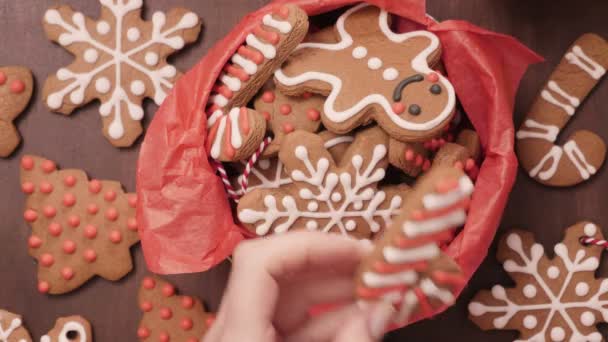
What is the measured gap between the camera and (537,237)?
120cm

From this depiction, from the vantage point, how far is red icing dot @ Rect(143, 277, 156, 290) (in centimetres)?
120

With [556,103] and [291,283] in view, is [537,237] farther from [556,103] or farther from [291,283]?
[291,283]

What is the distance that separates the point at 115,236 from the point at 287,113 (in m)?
0.40

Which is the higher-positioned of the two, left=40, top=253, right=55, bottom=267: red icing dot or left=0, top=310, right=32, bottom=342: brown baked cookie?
left=40, top=253, right=55, bottom=267: red icing dot

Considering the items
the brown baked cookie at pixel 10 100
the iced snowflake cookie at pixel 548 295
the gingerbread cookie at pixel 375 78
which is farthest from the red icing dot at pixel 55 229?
the iced snowflake cookie at pixel 548 295

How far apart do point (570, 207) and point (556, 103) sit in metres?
0.19

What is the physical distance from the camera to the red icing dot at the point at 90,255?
1202mm

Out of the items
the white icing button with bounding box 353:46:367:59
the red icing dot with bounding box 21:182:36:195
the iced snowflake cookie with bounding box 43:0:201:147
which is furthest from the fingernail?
the red icing dot with bounding box 21:182:36:195

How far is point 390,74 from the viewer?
3.28 feet

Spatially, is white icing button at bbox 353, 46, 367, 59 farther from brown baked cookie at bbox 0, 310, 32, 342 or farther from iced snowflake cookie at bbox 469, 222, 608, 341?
brown baked cookie at bbox 0, 310, 32, 342

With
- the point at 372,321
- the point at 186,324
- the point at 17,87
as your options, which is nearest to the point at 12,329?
the point at 186,324

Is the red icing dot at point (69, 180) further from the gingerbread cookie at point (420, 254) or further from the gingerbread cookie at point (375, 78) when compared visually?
the gingerbread cookie at point (420, 254)

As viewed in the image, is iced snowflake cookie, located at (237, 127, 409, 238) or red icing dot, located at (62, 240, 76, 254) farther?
red icing dot, located at (62, 240, 76, 254)

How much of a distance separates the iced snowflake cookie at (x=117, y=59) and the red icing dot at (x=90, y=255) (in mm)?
198
